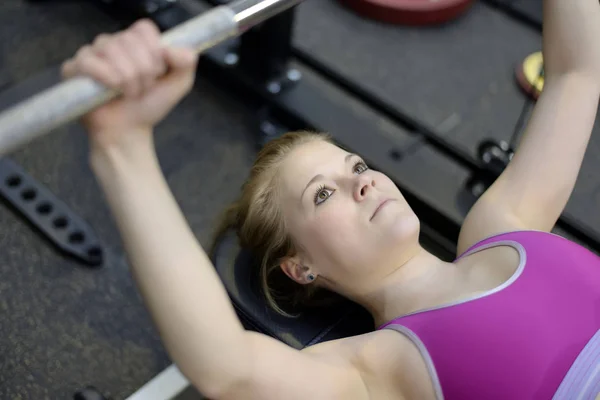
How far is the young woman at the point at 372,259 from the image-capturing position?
717 millimetres

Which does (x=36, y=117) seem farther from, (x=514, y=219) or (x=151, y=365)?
(x=151, y=365)

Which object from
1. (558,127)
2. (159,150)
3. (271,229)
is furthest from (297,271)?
(159,150)

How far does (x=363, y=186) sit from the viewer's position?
3.32ft

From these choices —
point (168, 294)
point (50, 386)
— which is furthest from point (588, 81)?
point (50, 386)

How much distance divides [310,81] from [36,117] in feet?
5.28

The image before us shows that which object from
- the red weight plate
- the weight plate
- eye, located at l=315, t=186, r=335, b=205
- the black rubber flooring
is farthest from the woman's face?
the red weight plate

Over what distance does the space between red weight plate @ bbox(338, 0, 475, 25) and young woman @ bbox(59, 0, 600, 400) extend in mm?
1291

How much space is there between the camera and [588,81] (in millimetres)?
1088

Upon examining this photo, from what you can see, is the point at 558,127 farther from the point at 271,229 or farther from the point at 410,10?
the point at 410,10

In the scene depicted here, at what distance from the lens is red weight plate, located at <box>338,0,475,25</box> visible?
2348mm

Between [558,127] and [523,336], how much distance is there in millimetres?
388

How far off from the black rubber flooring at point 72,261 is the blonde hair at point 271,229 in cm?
47

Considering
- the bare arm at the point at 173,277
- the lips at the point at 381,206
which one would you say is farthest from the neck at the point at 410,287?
the bare arm at the point at 173,277

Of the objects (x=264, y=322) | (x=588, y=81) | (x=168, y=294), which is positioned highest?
(x=588, y=81)
